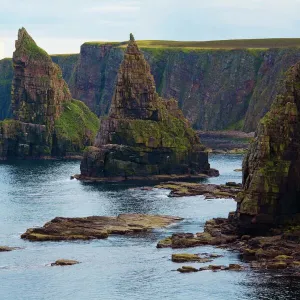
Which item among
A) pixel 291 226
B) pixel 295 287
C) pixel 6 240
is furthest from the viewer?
pixel 6 240

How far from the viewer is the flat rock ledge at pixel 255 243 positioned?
16350 centimetres

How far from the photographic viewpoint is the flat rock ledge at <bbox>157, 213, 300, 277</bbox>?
536ft

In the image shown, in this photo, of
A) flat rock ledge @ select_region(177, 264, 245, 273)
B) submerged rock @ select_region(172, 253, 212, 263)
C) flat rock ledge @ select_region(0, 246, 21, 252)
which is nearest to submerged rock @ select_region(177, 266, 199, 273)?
flat rock ledge @ select_region(177, 264, 245, 273)

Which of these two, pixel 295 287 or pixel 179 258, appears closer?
pixel 295 287

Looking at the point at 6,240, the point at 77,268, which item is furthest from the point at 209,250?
the point at 6,240

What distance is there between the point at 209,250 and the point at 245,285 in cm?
2457

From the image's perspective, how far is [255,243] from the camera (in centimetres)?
17588

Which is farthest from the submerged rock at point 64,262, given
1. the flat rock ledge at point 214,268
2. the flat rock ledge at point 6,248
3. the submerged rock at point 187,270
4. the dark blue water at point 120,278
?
the submerged rock at point 187,270

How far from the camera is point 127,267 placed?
168750mm

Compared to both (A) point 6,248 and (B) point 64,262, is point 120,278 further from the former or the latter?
(A) point 6,248

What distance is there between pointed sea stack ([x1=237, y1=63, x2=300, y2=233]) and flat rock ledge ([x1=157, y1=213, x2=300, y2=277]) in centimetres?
293

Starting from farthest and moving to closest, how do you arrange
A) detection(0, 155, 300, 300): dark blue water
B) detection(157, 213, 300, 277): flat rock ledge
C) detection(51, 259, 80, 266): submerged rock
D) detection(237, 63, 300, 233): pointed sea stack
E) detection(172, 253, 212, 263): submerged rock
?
detection(237, 63, 300, 233): pointed sea stack → detection(51, 259, 80, 266): submerged rock → detection(172, 253, 212, 263): submerged rock → detection(157, 213, 300, 277): flat rock ledge → detection(0, 155, 300, 300): dark blue water

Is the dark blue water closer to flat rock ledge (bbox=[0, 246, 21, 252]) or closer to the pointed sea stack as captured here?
flat rock ledge (bbox=[0, 246, 21, 252])

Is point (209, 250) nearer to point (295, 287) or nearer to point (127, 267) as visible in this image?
point (127, 267)
